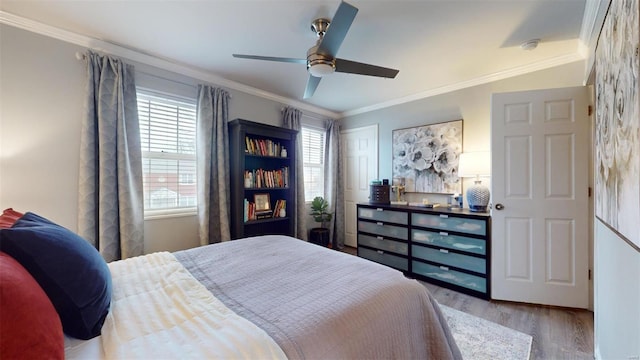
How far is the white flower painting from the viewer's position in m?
0.91

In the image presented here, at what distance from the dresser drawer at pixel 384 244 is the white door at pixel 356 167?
58 cm

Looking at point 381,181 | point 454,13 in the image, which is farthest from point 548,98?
point 381,181

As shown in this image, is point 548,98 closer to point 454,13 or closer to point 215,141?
point 454,13

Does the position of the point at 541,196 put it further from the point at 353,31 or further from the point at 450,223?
the point at 353,31

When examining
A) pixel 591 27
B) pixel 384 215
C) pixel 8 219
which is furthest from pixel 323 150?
pixel 8 219

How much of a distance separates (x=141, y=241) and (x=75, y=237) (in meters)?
1.58

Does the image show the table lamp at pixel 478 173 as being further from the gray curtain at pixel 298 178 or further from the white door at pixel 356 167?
the gray curtain at pixel 298 178

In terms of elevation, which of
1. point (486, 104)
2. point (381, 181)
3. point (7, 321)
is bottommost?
point (7, 321)

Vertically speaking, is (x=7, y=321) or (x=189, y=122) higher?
(x=189, y=122)

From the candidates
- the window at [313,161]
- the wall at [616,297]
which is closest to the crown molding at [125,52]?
the window at [313,161]

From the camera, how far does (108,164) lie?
7.32ft

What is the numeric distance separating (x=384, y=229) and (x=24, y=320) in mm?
3188

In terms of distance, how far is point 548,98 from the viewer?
92.2 inches

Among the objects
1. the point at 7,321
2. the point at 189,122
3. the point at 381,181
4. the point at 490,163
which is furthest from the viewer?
the point at 381,181
